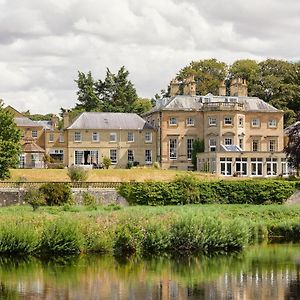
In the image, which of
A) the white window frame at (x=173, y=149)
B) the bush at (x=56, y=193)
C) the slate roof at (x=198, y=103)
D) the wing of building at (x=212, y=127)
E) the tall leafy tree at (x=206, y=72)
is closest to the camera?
the bush at (x=56, y=193)

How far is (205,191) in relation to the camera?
4794 cm

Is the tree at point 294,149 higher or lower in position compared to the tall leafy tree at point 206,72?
lower

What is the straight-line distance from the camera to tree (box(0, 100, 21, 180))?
47.5m

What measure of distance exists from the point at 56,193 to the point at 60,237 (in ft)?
49.4

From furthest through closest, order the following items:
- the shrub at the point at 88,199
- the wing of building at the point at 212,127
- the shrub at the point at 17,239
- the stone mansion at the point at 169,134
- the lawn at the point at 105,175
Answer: the stone mansion at the point at 169,134, the wing of building at the point at 212,127, the lawn at the point at 105,175, the shrub at the point at 88,199, the shrub at the point at 17,239

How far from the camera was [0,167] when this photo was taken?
47.9 meters

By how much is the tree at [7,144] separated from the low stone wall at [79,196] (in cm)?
258

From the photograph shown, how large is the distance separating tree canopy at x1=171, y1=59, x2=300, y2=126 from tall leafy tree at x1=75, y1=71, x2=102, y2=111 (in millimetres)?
9601

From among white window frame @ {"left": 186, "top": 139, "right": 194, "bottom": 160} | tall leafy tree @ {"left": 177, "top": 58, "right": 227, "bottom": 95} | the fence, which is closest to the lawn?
the fence

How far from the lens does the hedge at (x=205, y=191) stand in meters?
46.9

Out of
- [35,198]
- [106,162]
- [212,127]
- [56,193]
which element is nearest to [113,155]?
[106,162]

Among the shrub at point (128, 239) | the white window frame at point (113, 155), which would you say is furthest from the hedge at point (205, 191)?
the white window frame at point (113, 155)

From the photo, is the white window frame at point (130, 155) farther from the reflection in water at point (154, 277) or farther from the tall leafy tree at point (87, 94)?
the reflection in water at point (154, 277)

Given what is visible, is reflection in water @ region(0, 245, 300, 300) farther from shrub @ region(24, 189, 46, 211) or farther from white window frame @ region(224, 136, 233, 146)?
white window frame @ region(224, 136, 233, 146)
